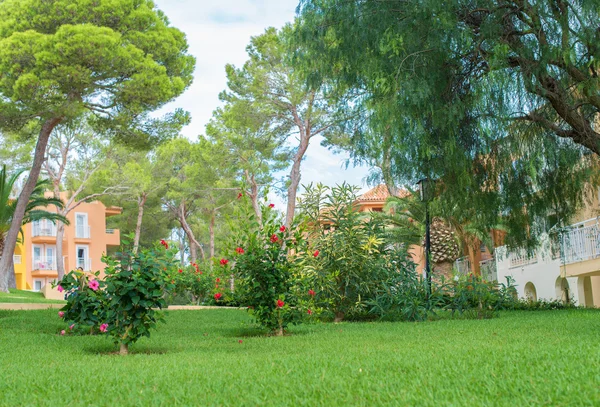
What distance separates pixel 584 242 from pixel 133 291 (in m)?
14.3

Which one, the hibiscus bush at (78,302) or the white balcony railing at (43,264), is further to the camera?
the white balcony railing at (43,264)

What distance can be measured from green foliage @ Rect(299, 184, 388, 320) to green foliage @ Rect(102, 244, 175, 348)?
5284 millimetres

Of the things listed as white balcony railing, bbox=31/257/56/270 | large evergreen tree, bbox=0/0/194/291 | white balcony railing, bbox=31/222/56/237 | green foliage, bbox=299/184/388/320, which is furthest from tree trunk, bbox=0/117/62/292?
white balcony railing, bbox=31/222/56/237

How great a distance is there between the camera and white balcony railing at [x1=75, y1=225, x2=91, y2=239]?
153 ft

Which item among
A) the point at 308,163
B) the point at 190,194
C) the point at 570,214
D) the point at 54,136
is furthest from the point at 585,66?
the point at 54,136

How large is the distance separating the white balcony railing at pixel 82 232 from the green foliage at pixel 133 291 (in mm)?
41001

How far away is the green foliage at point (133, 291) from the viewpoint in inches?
293

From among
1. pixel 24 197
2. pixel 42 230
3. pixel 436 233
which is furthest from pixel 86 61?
pixel 42 230

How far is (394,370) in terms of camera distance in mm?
5410

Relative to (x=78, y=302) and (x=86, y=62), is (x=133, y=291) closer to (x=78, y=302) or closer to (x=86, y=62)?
(x=78, y=302)

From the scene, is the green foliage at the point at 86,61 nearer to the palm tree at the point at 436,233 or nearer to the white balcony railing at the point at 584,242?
the palm tree at the point at 436,233

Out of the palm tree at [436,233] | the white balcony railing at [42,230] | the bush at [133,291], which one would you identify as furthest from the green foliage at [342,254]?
the white balcony railing at [42,230]

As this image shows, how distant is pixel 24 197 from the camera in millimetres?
21453

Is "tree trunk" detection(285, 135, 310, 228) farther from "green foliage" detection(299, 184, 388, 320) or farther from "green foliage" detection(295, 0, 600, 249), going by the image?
"green foliage" detection(295, 0, 600, 249)
